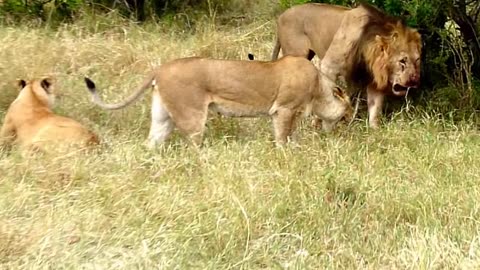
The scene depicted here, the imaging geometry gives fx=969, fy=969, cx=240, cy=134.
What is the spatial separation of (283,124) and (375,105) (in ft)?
3.12

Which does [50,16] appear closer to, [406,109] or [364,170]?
[406,109]

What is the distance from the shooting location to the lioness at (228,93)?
602 cm

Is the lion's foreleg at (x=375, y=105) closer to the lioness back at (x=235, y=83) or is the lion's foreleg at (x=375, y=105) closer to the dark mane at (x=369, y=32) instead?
the dark mane at (x=369, y=32)

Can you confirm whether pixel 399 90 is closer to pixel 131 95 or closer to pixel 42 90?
pixel 131 95

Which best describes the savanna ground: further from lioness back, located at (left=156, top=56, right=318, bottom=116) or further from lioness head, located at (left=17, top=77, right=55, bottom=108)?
lioness head, located at (left=17, top=77, right=55, bottom=108)

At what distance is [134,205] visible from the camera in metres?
4.98

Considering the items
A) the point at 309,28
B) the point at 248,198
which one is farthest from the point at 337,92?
the point at 248,198

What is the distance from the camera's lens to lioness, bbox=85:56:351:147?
602cm

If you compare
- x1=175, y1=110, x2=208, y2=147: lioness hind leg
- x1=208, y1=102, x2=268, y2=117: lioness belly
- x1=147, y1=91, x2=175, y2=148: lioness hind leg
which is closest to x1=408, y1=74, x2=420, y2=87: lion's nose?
x1=208, y1=102, x2=268, y2=117: lioness belly

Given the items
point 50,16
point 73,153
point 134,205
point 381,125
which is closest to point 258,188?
point 134,205

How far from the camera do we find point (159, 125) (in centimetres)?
623

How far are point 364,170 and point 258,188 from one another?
72 centimetres

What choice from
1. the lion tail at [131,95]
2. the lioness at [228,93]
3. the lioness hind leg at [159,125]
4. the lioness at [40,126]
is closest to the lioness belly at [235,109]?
the lioness at [228,93]

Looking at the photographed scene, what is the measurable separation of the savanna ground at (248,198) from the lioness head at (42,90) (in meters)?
0.40
